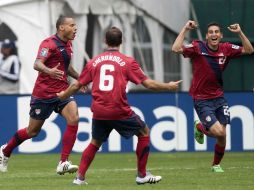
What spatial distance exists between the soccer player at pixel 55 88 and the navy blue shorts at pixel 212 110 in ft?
6.26

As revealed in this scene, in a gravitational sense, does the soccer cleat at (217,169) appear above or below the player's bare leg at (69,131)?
below

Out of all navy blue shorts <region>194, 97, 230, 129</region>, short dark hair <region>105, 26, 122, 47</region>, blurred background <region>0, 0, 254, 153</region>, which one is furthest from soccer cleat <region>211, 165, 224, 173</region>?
blurred background <region>0, 0, 254, 153</region>

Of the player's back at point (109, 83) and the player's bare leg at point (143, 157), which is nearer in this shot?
the player's back at point (109, 83)

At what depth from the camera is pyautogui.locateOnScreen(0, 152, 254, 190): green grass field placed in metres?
13.1

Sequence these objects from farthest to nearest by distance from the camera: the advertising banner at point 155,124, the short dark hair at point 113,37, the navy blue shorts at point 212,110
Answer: the advertising banner at point 155,124 < the navy blue shorts at point 212,110 < the short dark hair at point 113,37

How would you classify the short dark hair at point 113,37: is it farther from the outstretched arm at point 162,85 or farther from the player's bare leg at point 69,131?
the player's bare leg at point 69,131

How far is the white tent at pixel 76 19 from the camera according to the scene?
22625 millimetres

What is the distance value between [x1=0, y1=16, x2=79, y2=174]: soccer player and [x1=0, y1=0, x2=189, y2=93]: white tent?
7059 mm

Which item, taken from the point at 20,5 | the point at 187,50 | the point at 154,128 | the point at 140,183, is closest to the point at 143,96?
the point at 154,128

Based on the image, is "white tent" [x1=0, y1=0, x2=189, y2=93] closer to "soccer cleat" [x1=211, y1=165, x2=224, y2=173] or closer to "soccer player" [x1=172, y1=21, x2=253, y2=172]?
"soccer player" [x1=172, y1=21, x2=253, y2=172]

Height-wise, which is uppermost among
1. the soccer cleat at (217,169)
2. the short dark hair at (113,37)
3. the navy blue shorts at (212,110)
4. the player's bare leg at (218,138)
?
the short dark hair at (113,37)

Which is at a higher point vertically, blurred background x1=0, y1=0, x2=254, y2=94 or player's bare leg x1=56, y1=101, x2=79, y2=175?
blurred background x1=0, y1=0, x2=254, y2=94

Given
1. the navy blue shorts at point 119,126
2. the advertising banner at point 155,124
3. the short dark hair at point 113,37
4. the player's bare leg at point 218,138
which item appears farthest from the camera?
the advertising banner at point 155,124

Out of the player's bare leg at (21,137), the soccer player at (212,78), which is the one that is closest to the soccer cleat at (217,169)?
the soccer player at (212,78)
